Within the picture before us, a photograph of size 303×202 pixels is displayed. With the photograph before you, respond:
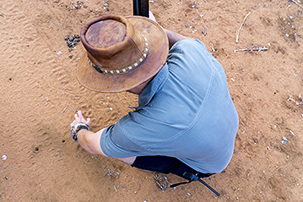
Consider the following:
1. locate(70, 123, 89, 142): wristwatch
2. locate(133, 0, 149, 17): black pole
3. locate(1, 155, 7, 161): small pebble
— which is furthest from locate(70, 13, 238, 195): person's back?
locate(1, 155, 7, 161): small pebble

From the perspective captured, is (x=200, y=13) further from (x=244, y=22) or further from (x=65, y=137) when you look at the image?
(x=65, y=137)

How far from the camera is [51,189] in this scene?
99.7 inches

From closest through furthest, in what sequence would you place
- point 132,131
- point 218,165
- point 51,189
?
point 132,131 < point 218,165 < point 51,189

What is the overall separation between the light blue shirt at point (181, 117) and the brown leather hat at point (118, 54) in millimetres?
178

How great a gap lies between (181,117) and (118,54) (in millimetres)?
678

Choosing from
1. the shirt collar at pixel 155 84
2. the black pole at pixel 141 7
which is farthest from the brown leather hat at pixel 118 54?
the black pole at pixel 141 7

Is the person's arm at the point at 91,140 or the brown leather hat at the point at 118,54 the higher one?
the brown leather hat at the point at 118,54

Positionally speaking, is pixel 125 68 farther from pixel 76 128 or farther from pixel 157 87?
pixel 76 128

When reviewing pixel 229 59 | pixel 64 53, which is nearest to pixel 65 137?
pixel 64 53

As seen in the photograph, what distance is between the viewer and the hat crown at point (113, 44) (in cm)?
122

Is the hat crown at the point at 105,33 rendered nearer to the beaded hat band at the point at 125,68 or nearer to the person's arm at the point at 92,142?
the beaded hat band at the point at 125,68

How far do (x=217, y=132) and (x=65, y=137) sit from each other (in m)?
2.29

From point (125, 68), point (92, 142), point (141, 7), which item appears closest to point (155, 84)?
point (125, 68)

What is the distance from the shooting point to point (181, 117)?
4.65 feet
